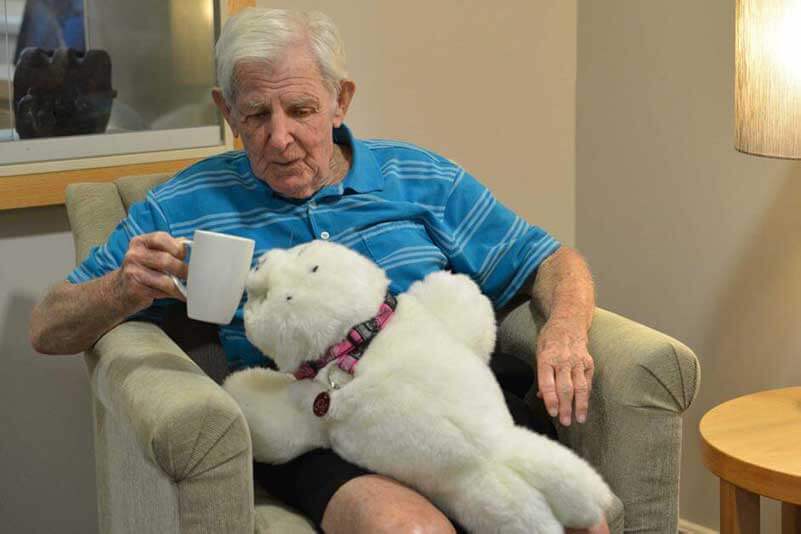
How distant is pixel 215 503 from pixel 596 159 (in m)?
1.56

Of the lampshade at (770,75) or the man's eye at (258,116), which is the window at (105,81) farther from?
the lampshade at (770,75)

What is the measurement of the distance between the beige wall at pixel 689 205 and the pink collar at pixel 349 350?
3.62ft

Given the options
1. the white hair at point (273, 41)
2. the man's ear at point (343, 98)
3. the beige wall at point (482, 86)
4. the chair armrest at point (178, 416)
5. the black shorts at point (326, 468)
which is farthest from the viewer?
the beige wall at point (482, 86)

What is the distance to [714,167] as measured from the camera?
2533mm

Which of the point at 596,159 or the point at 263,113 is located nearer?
the point at 263,113

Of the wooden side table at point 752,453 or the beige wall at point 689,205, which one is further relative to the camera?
the beige wall at point 689,205

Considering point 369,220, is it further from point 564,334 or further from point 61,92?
point 61,92

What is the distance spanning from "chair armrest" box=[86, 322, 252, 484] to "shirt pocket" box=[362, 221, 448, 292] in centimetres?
41

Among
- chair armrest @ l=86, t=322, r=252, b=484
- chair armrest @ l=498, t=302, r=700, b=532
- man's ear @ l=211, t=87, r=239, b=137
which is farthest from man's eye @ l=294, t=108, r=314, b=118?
chair armrest @ l=498, t=302, r=700, b=532

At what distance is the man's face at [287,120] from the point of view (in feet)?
6.13

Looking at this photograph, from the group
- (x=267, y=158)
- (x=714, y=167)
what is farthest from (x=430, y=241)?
(x=714, y=167)

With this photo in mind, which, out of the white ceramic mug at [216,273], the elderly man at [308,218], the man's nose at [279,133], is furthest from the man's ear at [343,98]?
the white ceramic mug at [216,273]

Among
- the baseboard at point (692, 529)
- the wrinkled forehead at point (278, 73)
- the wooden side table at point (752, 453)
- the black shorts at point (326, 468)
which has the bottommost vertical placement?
the baseboard at point (692, 529)

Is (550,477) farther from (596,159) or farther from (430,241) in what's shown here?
(596,159)
